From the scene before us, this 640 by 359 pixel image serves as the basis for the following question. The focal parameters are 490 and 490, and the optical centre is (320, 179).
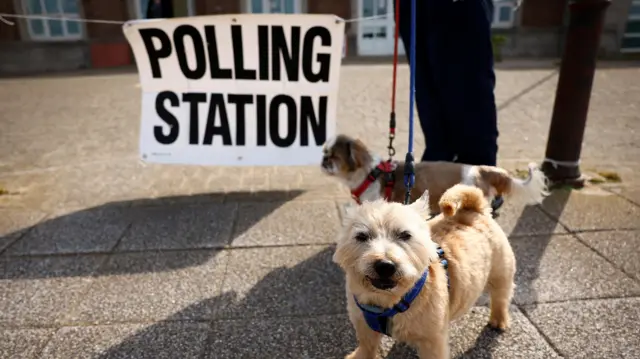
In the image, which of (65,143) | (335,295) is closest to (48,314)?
(335,295)

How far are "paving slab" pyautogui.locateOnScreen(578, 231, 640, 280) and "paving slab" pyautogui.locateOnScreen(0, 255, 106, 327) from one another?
3.73 meters

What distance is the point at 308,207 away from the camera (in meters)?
4.68

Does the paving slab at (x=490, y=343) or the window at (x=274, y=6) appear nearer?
the paving slab at (x=490, y=343)

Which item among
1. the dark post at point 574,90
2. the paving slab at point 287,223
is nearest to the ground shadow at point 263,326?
the paving slab at point 287,223

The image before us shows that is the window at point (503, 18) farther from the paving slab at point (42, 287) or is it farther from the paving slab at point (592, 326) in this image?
the paving slab at point (42, 287)

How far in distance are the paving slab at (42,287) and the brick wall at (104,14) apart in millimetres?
17844

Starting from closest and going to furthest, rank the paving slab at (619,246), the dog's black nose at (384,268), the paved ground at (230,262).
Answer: the dog's black nose at (384,268) → the paved ground at (230,262) → the paving slab at (619,246)

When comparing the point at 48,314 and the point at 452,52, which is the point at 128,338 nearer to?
the point at 48,314

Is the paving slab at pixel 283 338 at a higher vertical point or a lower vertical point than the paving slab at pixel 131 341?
higher

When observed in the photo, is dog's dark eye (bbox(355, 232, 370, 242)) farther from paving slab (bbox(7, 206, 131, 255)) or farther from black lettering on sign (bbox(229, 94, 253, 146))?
black lettering on sign (bbox(229, 94, 253, 146))

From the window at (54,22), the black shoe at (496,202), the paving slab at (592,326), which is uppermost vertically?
the window at (54,22)

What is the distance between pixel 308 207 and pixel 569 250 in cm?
224

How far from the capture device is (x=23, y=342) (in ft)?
9.21

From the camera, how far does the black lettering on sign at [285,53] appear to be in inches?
187
